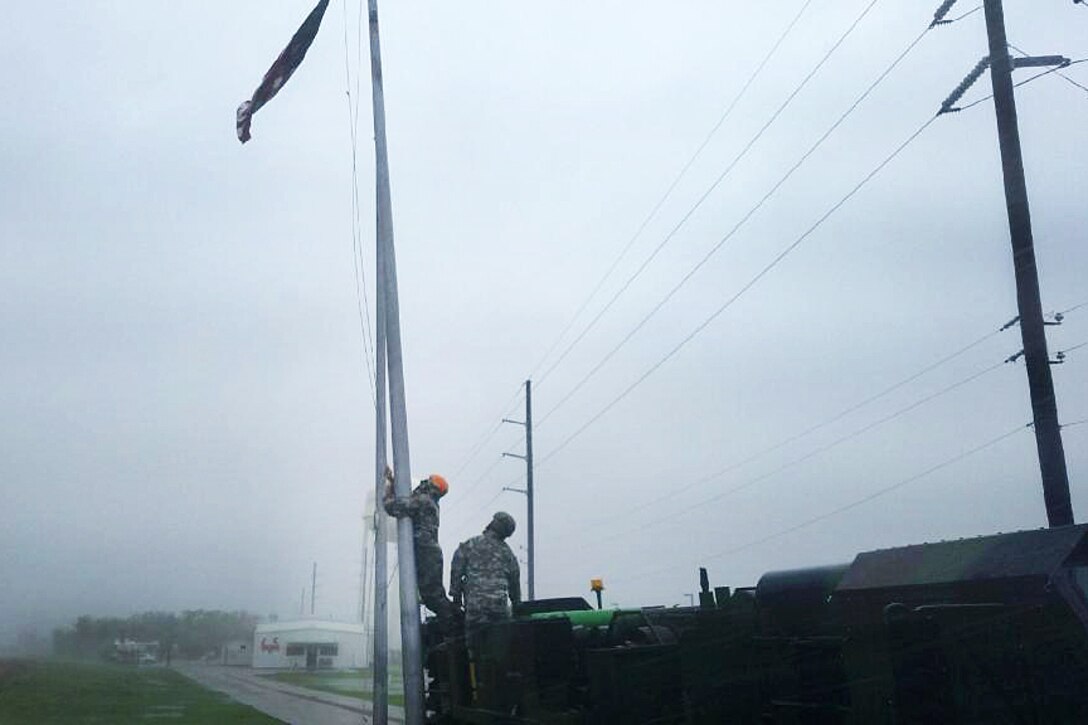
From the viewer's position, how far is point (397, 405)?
11938 millimetres

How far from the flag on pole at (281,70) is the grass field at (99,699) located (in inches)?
553

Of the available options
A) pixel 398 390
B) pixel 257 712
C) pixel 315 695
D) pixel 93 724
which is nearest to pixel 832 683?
pixel 398 390

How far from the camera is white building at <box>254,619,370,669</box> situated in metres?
65.6

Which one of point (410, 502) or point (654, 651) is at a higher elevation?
point (410, 502)

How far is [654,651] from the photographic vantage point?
6805 millimetres

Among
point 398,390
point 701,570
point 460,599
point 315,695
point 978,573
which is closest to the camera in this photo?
point 978,573

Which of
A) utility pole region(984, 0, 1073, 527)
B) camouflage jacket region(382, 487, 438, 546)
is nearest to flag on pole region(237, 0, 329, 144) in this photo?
camouflage jacket region(382, 487, 438, 546)

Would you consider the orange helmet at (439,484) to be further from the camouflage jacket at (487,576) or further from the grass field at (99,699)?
the grass field at (99,699)

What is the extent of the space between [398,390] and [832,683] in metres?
7.06

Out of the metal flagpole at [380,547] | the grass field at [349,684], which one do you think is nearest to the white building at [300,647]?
the grass field at [349,684]

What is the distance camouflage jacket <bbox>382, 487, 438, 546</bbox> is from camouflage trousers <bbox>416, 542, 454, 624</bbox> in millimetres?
73

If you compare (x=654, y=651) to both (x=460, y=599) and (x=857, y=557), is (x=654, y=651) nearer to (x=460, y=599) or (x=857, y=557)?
(x=857, y=557)

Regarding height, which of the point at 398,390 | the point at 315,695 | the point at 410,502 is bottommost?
the point at 315,695

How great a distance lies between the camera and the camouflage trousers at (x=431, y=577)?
10.8 metres
